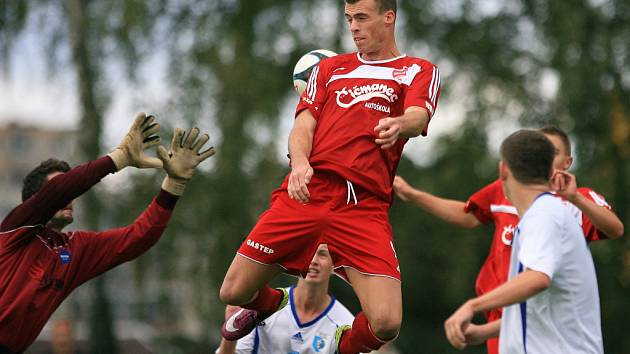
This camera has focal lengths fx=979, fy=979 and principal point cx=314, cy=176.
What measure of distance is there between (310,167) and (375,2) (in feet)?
3.80

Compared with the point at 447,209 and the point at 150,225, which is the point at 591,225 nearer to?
the point at 447,209

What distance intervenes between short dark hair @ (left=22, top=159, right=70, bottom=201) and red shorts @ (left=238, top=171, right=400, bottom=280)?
68.9 inches

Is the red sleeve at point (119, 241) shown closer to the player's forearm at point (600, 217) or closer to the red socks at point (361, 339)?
the red socks at point (361, 339)

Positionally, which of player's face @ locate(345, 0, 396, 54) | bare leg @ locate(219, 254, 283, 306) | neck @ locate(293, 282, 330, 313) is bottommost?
neck @ locate(293, 282, 330, 313)

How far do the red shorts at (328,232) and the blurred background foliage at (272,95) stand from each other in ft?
35.5

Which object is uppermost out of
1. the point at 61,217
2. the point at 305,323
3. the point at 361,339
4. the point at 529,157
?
the point at 529,157

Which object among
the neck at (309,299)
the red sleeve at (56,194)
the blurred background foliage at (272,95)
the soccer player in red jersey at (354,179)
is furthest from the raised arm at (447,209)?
the blurred background foliage at (272,95)

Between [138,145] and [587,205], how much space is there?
10.2 feet

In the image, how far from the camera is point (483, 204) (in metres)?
7.82

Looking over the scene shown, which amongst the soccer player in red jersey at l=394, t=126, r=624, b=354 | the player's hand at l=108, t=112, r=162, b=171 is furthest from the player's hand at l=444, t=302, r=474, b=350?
the player's hand at l=108, t=112, r=162, b=171

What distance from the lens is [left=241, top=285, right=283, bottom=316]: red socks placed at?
6.55m

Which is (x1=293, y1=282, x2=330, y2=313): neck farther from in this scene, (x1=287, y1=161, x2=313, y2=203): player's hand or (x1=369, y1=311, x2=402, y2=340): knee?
(x1=287, y1=161, x2=313, y2=203): player's hand

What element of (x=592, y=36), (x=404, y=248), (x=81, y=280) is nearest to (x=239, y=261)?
(x=81, y=280)

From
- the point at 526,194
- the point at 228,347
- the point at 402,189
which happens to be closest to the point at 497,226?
the point at 402,189
